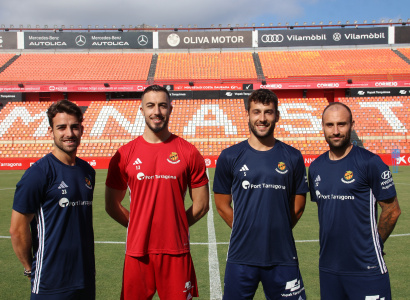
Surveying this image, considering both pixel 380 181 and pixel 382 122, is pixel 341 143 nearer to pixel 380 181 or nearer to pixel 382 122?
pixel 380 181

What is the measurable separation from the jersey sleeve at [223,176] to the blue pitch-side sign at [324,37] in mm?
37846

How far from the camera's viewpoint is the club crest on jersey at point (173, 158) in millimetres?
3328

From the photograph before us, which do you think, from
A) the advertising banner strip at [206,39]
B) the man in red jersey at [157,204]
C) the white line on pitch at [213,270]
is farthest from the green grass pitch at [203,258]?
the advertising banner strip at [206,39]

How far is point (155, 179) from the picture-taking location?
10.7ft

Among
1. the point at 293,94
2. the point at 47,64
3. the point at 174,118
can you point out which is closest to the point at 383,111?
the point at 293,94

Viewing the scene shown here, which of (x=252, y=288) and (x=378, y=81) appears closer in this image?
(x=252, y=288)

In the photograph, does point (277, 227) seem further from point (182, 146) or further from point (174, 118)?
point (174, 118)

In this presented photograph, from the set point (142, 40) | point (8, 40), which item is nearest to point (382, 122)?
point (142, 40)

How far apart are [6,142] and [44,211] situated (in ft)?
94.2

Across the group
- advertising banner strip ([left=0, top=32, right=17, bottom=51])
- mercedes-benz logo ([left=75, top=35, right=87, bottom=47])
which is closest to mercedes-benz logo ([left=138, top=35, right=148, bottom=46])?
mercedes-benz logo ([left=75, top=35, right=87, bottom=47])

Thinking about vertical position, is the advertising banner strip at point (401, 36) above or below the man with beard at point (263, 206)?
above

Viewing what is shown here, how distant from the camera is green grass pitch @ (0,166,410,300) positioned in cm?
481

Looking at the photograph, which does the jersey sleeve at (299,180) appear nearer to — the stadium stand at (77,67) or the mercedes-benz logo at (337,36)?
the stadium stand at (77,67)

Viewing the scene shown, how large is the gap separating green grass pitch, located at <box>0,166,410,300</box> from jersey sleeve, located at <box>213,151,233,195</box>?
6.15 ft
